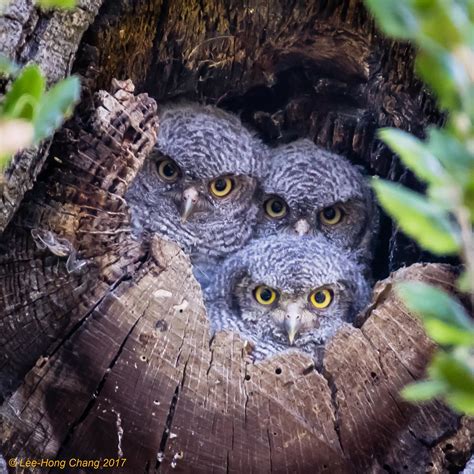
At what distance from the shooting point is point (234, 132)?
227 cm

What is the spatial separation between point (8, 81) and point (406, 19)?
91 centimetres

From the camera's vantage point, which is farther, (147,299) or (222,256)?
(222,256)

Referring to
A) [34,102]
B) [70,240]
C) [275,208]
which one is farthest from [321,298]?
[34,102]

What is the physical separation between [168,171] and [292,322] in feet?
2.02

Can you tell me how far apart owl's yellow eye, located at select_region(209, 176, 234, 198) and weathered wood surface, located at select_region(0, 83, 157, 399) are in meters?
0.83

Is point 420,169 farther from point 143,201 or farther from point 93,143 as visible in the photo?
point 143,201

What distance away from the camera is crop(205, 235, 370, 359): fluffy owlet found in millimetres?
2131

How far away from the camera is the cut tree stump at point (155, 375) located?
138cm

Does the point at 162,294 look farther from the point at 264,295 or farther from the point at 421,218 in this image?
the point at 421,218

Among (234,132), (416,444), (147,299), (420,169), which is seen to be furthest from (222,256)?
(420,169)

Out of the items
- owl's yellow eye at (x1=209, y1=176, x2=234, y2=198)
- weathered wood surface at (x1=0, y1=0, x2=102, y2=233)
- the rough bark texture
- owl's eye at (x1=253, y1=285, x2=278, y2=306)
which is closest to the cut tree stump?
weathered wood surface at (x1=0, y1=0, x2=102, y2=233)

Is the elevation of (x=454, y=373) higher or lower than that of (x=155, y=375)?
higher

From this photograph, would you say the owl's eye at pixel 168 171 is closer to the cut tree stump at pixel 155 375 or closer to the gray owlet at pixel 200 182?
the gray owlet at pixel 200 182

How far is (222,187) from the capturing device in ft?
7.63
